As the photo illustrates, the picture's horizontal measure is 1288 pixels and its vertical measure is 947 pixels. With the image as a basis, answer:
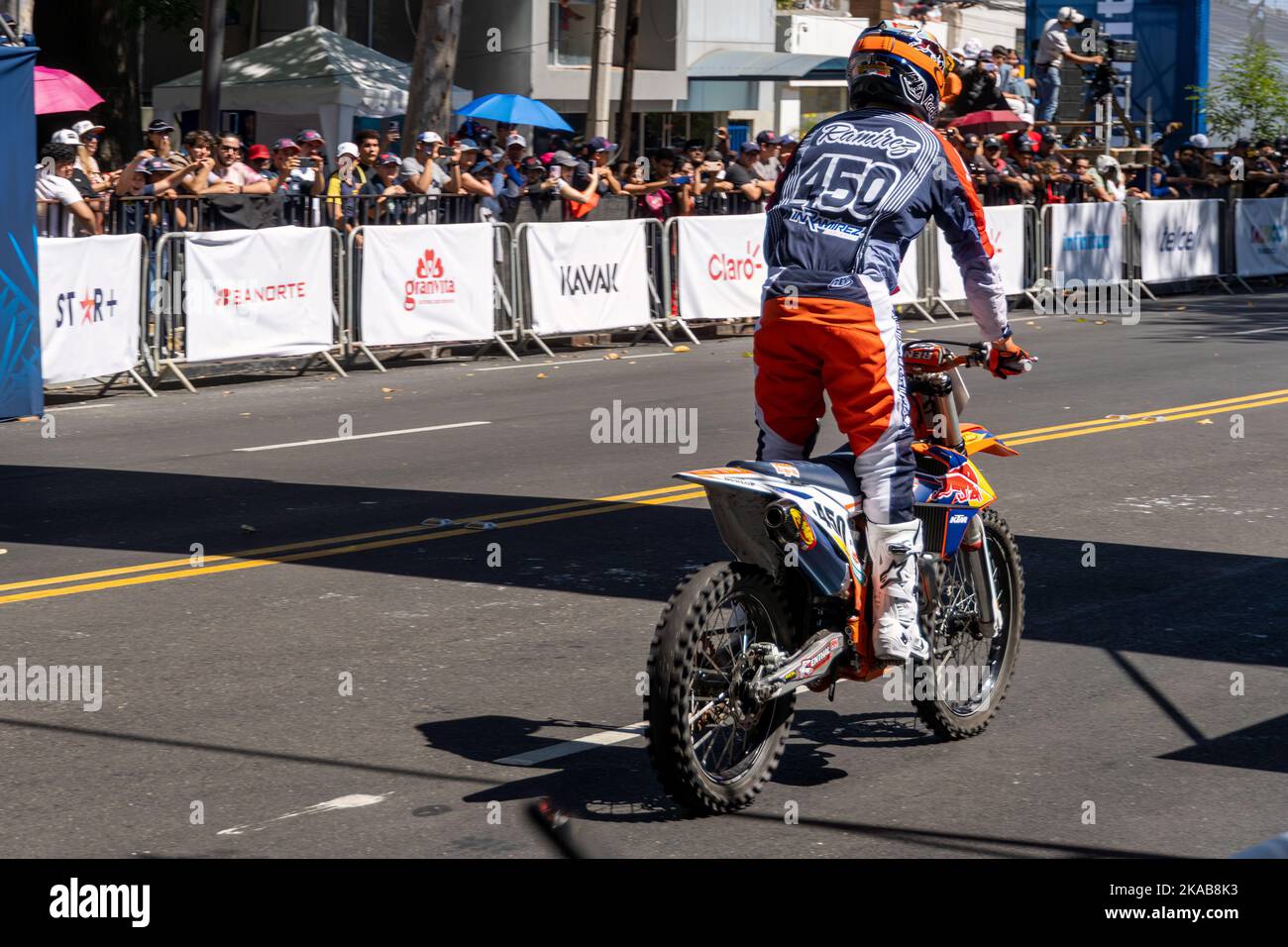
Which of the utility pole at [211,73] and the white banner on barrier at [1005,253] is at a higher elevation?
the utility pole at [211,73]

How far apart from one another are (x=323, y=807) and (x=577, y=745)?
39.8 inches

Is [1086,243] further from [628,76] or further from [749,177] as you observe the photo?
[628,76]

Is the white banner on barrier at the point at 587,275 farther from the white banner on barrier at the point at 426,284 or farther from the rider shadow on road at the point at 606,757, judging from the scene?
the rider shadow on road at the point at 606,757

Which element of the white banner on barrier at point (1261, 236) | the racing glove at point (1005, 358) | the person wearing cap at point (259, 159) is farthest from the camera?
the white banner on barrier at point (1261, 236)

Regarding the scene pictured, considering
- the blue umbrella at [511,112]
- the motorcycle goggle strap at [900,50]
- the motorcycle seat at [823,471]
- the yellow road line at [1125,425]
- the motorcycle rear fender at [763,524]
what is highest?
the blue umbrella at [511,112]

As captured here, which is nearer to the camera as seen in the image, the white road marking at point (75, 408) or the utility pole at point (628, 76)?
the white road marking at point (75, 408)

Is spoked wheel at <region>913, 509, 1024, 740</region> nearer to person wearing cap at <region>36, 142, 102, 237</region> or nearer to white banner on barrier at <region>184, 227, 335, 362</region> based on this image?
white banner on barrier at <region>184, 227, 335, 362</region>

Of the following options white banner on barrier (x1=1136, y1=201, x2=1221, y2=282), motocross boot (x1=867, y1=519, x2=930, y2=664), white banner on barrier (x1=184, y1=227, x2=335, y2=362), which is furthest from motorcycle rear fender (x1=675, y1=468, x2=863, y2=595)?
white banner on barrier (x1=1136, y1=201, x2=1221, y2=282)

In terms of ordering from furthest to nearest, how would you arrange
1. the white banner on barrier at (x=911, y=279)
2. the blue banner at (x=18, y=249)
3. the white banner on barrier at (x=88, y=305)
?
the white banner on barrier at (x=911, y=279) < the white banner on barrier at (x=88, y=305) < the blue banner at (x=18, y=249)

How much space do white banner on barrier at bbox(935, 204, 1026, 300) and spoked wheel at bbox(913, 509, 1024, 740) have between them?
1627cm

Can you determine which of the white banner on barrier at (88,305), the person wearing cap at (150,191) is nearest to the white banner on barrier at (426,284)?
the person wearing cap at (150,191)

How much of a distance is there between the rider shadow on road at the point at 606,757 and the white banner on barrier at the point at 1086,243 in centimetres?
1845

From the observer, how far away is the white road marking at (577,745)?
6.01 m

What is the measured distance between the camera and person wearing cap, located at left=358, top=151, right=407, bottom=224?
17656mm
